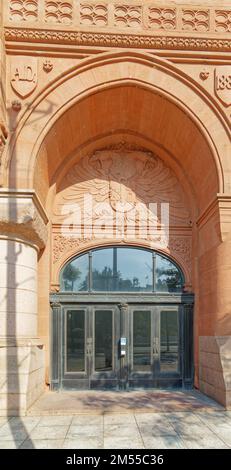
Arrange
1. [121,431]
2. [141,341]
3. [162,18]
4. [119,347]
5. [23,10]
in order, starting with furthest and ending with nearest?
[141,341] → [119,347] → [162,18] → [23,10] → [121,431]

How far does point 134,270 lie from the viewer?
429 inches

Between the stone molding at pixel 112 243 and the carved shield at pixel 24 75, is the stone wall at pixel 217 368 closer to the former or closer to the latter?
the stone molding at pixel 112 243

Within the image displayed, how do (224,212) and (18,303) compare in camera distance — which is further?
(224,212)

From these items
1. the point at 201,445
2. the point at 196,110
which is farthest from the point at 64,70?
the point at 201,445

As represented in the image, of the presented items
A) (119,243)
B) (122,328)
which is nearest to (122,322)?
(122,328)

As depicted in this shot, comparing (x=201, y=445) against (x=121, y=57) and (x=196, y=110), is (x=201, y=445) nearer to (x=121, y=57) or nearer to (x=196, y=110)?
(x=196, y=110)

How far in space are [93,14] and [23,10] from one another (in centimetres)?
150

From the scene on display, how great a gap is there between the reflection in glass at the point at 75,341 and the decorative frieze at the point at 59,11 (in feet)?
22.2

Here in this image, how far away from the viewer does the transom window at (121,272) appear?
1076 cm

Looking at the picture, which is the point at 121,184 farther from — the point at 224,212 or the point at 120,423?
the point at 120,423

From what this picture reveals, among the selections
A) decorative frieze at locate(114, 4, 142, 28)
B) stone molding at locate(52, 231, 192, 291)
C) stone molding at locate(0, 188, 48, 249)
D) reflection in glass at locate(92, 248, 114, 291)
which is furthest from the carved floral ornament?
decorative frieze at locate(114, 4, 142, 28)

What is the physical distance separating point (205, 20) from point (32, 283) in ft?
22.7

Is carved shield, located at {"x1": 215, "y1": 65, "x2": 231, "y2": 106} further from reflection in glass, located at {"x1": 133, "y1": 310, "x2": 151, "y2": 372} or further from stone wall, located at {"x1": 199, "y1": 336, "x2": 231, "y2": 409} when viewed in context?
reflection in glass, located at {"x1": 133, "y1": 310, "x2": 151, "y2": 372}

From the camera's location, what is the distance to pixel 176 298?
10.8m
